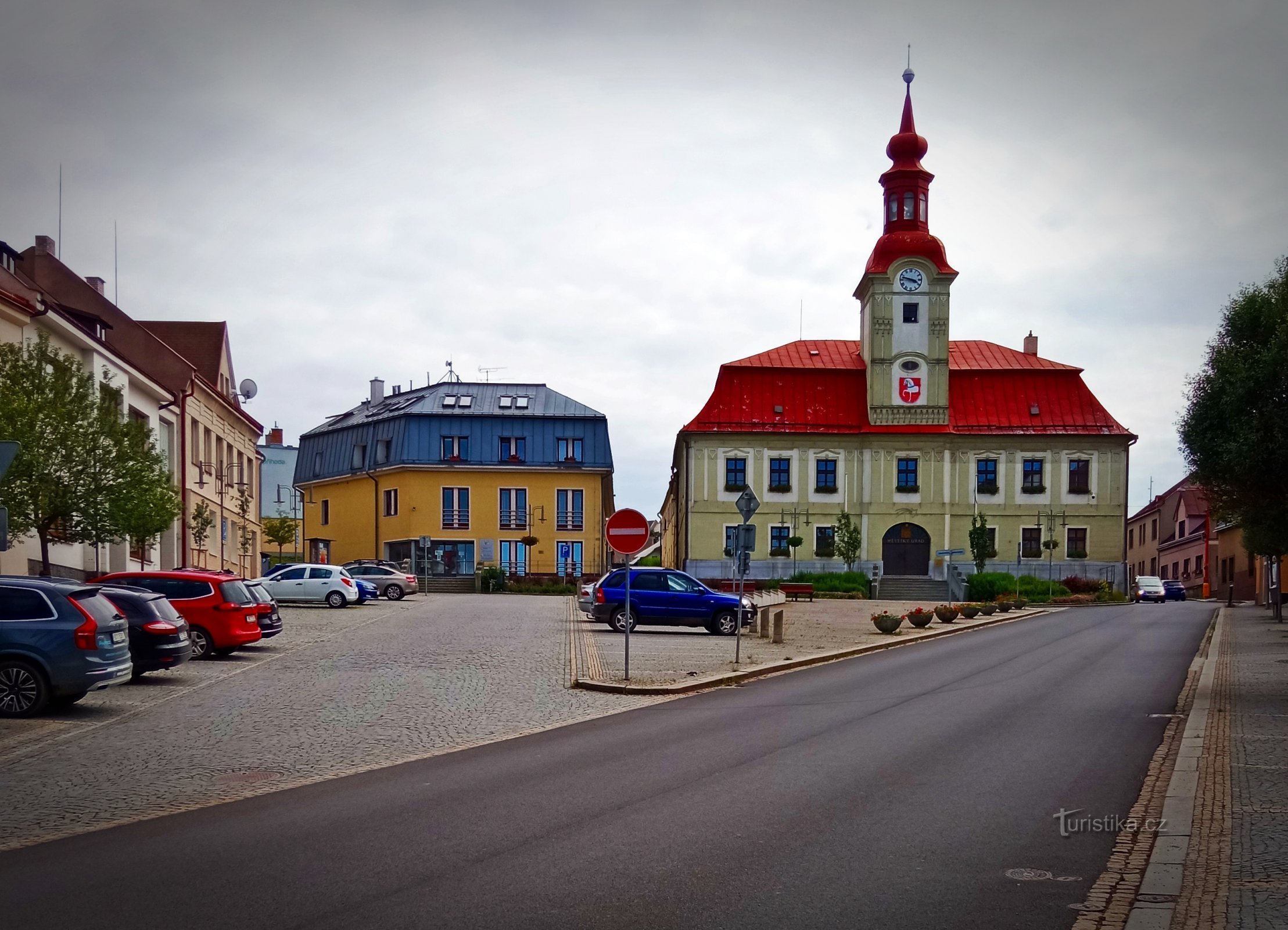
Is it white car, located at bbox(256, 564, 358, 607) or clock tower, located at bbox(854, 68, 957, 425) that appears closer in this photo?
white car, located at bbox(256, 564, 358, 607)

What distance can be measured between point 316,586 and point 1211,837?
38019 millimetres

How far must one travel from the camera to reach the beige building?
38781 millimetres

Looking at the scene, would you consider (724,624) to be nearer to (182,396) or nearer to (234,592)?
(234,592)

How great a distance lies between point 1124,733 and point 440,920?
9.54m

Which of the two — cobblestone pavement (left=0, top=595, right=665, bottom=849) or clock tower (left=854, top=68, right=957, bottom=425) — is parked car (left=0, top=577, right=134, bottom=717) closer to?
cobblestone pavement (left=0, top=595, right=665, bottom=849)

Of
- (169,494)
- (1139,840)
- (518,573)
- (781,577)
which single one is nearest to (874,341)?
(781,577)

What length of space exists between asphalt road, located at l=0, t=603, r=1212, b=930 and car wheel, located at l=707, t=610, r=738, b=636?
16624 millimetres

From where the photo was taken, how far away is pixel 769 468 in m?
72.9

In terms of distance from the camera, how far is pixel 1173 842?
843cm

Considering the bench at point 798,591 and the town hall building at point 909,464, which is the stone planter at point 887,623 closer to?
the bench at point 798,591

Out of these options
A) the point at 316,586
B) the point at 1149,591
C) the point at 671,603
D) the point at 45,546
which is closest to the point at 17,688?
the point at 45,546

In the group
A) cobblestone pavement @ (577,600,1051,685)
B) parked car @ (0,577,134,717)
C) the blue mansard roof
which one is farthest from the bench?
parked car @ (0,577,134,717)

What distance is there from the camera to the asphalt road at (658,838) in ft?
22.6

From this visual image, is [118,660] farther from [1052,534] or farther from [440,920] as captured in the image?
[1052,534]
